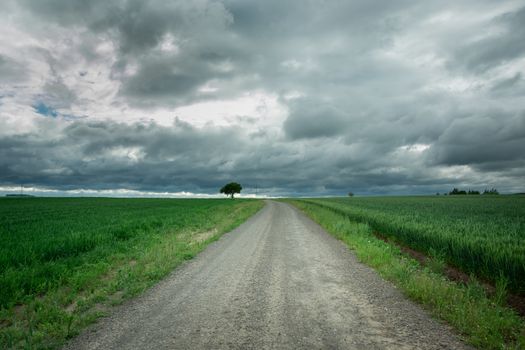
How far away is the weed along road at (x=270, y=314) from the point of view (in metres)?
4.45

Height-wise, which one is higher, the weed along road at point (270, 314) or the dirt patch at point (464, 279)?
the weed along road at point (270, 314)

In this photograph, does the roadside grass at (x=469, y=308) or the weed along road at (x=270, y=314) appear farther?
the roadside grass at (x=469, y=308)

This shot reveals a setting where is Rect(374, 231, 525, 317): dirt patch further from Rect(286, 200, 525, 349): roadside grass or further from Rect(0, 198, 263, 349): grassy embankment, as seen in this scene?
Rect(0, 198, 263, 349): grassy embankment

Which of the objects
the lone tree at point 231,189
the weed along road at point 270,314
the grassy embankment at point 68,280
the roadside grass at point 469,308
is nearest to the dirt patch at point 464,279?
the roadside grass at point 469,308

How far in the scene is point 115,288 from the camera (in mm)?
7184

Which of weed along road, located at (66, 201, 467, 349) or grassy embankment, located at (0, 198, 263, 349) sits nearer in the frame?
weed along road, located at (66, 201, 467, 349)

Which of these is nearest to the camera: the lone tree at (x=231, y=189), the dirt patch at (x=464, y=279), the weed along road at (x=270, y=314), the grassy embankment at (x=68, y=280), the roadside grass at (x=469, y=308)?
the weed along road at (x=270, y=314)

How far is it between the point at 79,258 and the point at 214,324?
7.71 m

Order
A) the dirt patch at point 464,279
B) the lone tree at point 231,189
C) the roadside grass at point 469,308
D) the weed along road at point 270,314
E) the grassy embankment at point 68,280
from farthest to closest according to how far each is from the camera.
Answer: the lone tree at point 231,189 → the dirt patch at point 464,279 → the grassy embankment at point 68,280 → the roadside grass at point 469,308 → the weed along road at point 270,314

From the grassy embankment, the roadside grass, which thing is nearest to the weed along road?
the roadside grass

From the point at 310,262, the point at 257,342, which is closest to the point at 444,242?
the point at 310,262

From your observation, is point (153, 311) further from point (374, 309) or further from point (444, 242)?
point (444, 242)

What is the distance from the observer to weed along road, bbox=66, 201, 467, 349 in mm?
4445

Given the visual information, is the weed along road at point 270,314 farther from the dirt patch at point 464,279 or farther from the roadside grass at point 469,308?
the dirt patch at point 464,279
